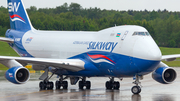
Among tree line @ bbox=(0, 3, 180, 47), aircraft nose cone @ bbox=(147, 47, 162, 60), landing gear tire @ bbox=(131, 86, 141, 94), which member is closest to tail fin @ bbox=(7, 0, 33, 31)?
landing gear tire @ bbox=(131, 86, 141, 94)

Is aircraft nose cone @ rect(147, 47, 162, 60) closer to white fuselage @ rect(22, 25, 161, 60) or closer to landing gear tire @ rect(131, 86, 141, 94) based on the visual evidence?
white fuselage @ rect(22, 25, 161, 60)

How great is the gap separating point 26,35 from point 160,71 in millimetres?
12278

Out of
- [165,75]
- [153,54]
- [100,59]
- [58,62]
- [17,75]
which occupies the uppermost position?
[153,54]

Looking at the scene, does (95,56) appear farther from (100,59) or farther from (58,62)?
(58,62)

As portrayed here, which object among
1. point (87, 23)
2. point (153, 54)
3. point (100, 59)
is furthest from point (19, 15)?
point (87, 23)

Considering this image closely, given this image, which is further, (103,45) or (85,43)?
(85,43)

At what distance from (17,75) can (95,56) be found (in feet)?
17.3

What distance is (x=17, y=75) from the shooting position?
23375 mm

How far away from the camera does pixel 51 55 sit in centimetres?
2894

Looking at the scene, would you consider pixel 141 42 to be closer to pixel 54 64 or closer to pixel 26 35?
pixel 54 64

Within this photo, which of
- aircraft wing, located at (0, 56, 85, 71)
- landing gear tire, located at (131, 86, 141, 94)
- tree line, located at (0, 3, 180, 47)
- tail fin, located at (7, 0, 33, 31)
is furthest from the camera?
tree line, located at (0, 3, 180, 47)

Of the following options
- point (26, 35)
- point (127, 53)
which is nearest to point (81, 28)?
point (26, 35)

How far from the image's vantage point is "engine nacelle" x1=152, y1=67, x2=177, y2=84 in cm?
2478

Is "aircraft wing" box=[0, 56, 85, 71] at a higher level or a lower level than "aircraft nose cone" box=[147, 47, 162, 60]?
lower
